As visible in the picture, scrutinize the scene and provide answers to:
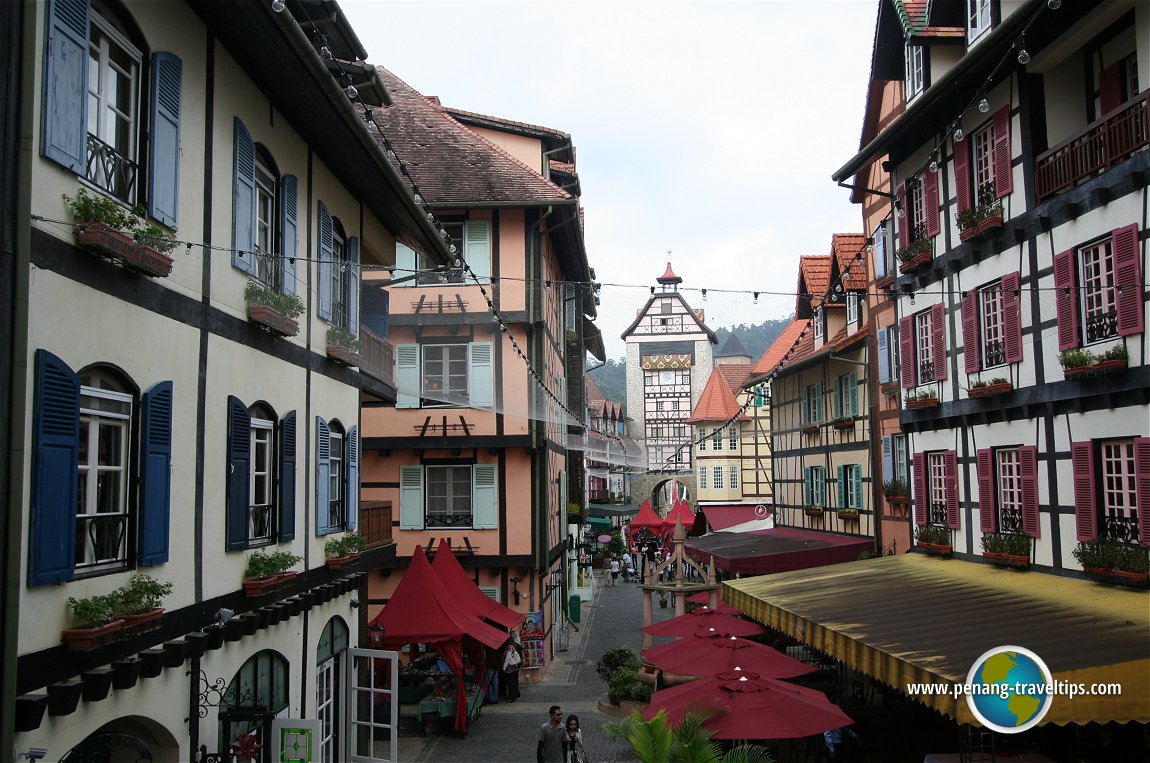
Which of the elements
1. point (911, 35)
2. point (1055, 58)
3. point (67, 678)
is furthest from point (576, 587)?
point (67, 678)

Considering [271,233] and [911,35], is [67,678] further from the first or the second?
[911,35]

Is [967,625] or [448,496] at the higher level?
[448,496]

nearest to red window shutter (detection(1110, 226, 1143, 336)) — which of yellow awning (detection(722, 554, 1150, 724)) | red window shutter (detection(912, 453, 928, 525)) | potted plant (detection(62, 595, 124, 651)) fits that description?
yellow awning (detection(722, 554, 1150, 724))

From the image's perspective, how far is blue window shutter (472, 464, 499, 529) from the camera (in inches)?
895

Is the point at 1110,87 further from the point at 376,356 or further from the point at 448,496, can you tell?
the point at 448,496

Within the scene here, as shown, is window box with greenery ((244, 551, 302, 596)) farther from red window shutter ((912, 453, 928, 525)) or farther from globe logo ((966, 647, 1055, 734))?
red window shutter ((912, 453, 928, 525))

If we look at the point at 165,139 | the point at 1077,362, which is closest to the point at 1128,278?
the point at 1077,362

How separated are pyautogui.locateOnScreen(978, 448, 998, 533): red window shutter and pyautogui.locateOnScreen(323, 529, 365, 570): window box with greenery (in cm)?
895

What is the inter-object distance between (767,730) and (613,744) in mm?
6781

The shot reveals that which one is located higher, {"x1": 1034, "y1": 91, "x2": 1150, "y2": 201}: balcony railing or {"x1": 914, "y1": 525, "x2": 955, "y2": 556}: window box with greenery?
{"x1": 1034, "y1": 91, "x2": 1150, "y2": 201}: balcony railing

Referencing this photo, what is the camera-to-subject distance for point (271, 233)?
431 inches

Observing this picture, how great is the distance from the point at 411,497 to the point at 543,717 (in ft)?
20.7

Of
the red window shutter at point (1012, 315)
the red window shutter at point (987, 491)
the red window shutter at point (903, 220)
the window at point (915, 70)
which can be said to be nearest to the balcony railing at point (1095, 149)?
the red window shutter at point (1012, 315)

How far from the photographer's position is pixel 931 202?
16562 millimetres
